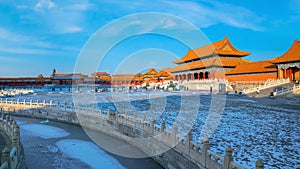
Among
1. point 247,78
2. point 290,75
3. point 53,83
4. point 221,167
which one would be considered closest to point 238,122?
point 221,167

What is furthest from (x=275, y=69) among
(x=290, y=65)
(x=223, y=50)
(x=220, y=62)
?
(x=223, y=50)

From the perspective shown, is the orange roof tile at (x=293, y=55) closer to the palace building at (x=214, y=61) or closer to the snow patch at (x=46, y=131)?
the palace building at (x=214, y=61)

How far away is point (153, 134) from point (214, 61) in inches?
1583

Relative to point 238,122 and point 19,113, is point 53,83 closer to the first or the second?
point 19,113

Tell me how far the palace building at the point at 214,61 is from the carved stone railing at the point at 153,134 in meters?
33.7

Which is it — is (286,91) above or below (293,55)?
below

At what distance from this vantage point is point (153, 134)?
998 cm

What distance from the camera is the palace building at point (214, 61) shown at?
46.9 metres

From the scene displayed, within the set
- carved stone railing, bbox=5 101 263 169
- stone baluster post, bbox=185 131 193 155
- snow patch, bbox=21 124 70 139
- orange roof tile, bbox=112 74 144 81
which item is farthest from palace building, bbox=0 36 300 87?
stone baluster post, bbox=185 131 193 155

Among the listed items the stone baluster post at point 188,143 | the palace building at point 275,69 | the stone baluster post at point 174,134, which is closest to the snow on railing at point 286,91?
the palace building at point 275,69

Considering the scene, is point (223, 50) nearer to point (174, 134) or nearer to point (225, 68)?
point (225, 68)

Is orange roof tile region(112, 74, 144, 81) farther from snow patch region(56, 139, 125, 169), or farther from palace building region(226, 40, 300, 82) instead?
snow patch region(56, 139, 125, 169)

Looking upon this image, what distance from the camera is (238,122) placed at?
14.5m

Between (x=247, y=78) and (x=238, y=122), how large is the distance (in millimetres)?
28109
